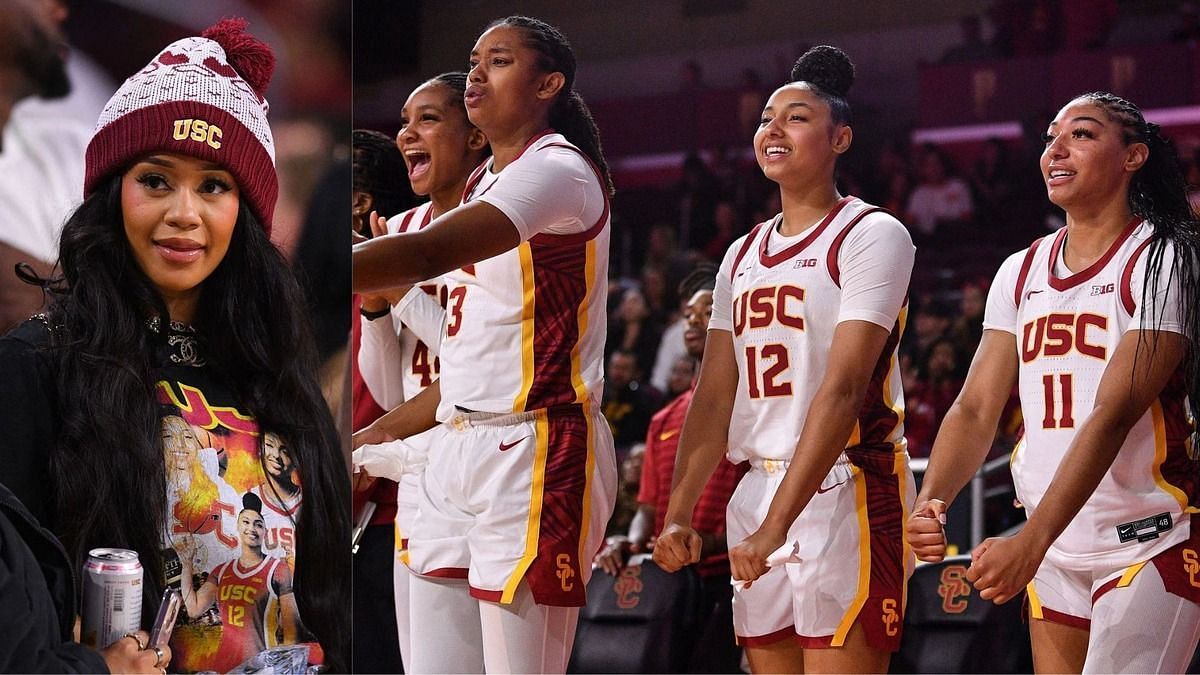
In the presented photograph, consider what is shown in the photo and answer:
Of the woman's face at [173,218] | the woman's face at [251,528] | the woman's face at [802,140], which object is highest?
the woman's face at [802,140]

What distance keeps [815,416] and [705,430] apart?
0.34m

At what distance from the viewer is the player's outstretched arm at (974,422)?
2.96m

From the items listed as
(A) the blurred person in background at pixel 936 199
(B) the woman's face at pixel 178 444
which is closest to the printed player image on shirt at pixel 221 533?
(B) the woman's face at pixel 178 444

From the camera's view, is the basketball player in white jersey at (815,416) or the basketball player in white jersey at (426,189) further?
the basketball player in white jersey at (426,189)

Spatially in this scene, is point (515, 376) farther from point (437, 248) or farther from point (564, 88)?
point (564, 88)

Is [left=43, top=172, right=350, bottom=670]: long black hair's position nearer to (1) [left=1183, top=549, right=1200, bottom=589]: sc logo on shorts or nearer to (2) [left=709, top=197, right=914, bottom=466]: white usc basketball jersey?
(2) [left=709, top=197, right=914, bottom=466]: white usc basketball jersey

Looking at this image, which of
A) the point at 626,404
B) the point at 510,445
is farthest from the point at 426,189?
the point at 626,404

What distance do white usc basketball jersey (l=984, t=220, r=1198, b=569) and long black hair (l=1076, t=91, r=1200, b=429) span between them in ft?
0.05

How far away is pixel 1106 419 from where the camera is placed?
8.90ft

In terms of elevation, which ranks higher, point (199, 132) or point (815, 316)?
point (199, 132)

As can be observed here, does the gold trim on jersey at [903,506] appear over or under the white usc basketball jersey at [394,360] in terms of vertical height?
under

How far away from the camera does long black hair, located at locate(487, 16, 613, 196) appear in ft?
10.2

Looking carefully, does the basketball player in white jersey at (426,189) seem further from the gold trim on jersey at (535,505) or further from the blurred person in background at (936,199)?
the blurred person in background at (936,199)

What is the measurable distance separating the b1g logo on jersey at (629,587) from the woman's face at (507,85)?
67.7 inches
